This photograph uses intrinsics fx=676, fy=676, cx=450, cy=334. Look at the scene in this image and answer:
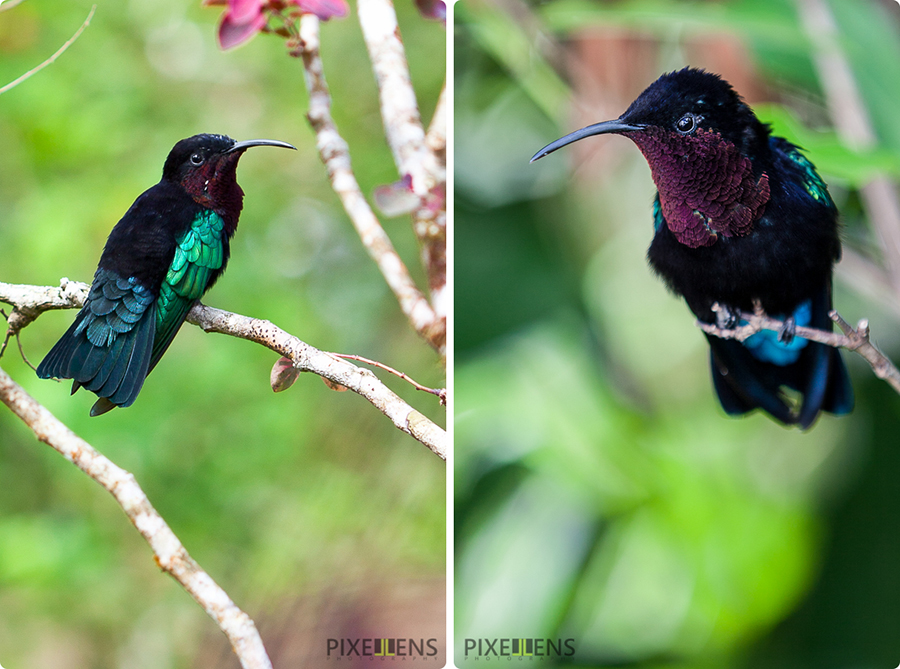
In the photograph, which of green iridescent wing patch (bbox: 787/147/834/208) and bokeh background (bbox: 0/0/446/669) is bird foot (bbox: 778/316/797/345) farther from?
bokeh background (bbox: 0/0/446/669)

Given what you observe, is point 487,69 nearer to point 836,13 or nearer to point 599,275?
point 599,275

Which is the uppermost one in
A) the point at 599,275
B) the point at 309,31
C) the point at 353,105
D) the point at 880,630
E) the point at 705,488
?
the point at 309,31

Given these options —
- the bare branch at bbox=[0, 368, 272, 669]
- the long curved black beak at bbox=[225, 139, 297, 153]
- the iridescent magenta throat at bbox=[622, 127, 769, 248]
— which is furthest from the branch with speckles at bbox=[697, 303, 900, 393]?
the bare branch at bbox=[0, 368, 272, 669]

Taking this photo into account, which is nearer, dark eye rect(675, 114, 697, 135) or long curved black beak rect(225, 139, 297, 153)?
dark eye rect(675, 114, 697, 135)

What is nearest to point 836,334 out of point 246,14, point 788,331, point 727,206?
point 788,331

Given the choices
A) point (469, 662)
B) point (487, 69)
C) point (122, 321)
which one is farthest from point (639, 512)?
point (122, 321)
